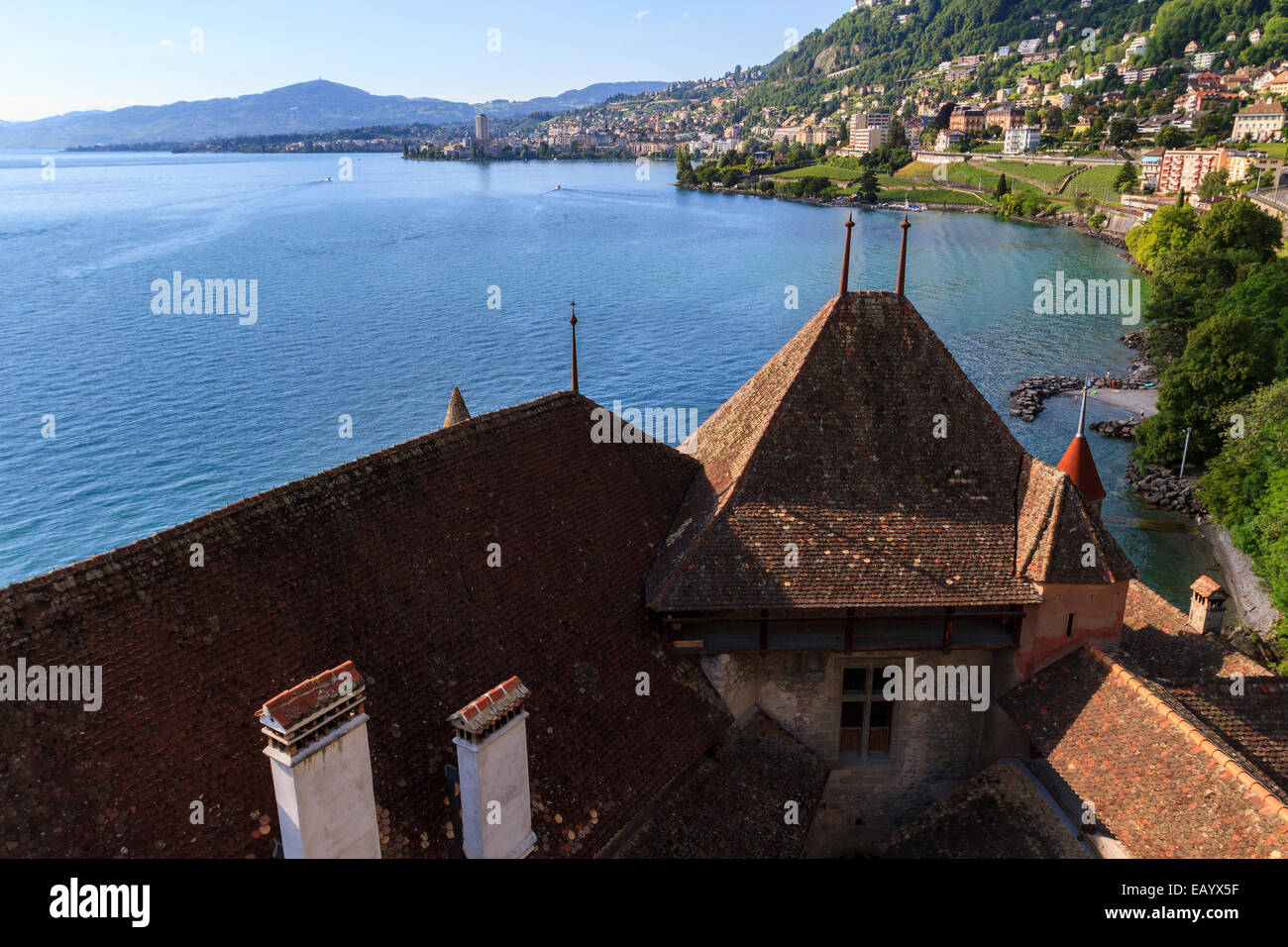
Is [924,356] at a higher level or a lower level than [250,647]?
higher

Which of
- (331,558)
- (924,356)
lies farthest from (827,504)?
(331,558)

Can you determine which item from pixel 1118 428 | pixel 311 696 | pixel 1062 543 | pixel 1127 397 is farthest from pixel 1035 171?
pixel 311 696

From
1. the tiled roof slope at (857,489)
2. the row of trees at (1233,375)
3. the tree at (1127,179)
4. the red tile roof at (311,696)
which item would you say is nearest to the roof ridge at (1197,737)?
→ the tiled roof slope at (857,489)

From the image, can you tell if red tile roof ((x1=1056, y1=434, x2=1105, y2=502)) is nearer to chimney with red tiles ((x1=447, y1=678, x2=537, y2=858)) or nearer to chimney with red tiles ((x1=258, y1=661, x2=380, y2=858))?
chimney with red tiles ((x1=447, y1=678, x2=537, y2=858))

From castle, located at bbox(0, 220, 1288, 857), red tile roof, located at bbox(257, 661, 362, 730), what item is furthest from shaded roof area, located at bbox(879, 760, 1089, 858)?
red tile roof, located at bbox(257, 661, 362, 730)

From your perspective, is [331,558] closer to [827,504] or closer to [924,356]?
[827,504]

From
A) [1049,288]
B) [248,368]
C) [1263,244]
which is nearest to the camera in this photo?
[248,368]
